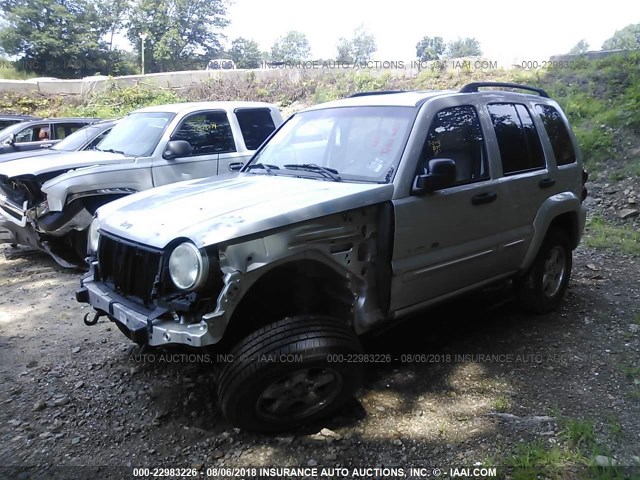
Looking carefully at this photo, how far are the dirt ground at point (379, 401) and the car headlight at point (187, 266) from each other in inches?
32.8

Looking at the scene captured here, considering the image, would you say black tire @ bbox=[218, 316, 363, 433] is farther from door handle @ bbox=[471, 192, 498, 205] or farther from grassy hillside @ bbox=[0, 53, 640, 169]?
grassy hillside @ bbox=[0, 53, 640, 169]

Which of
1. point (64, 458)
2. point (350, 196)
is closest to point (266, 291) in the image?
A: point (350, 196)

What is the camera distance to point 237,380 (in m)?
2.66

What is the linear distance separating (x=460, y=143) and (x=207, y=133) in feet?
→ 13.4

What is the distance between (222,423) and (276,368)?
68 centimetres

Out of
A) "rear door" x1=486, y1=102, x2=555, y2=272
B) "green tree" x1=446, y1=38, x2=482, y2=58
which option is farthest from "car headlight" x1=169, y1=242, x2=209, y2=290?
"green tree" x1=446, y1=38, x2=482, y2=58

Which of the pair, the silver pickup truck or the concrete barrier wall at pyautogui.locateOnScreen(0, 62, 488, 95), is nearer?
the silver pickup truck

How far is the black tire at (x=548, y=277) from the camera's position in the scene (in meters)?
4.48

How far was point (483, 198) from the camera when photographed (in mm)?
3729

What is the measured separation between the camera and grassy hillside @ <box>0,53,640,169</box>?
33.0 ft

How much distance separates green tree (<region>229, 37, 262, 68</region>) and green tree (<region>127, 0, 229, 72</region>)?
551 centimetres

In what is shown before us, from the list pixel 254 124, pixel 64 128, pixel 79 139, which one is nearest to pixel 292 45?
pixel 64 128

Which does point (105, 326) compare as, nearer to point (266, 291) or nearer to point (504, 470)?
point (266, 291)

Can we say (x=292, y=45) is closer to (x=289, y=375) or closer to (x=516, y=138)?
(x=516, y=138)
